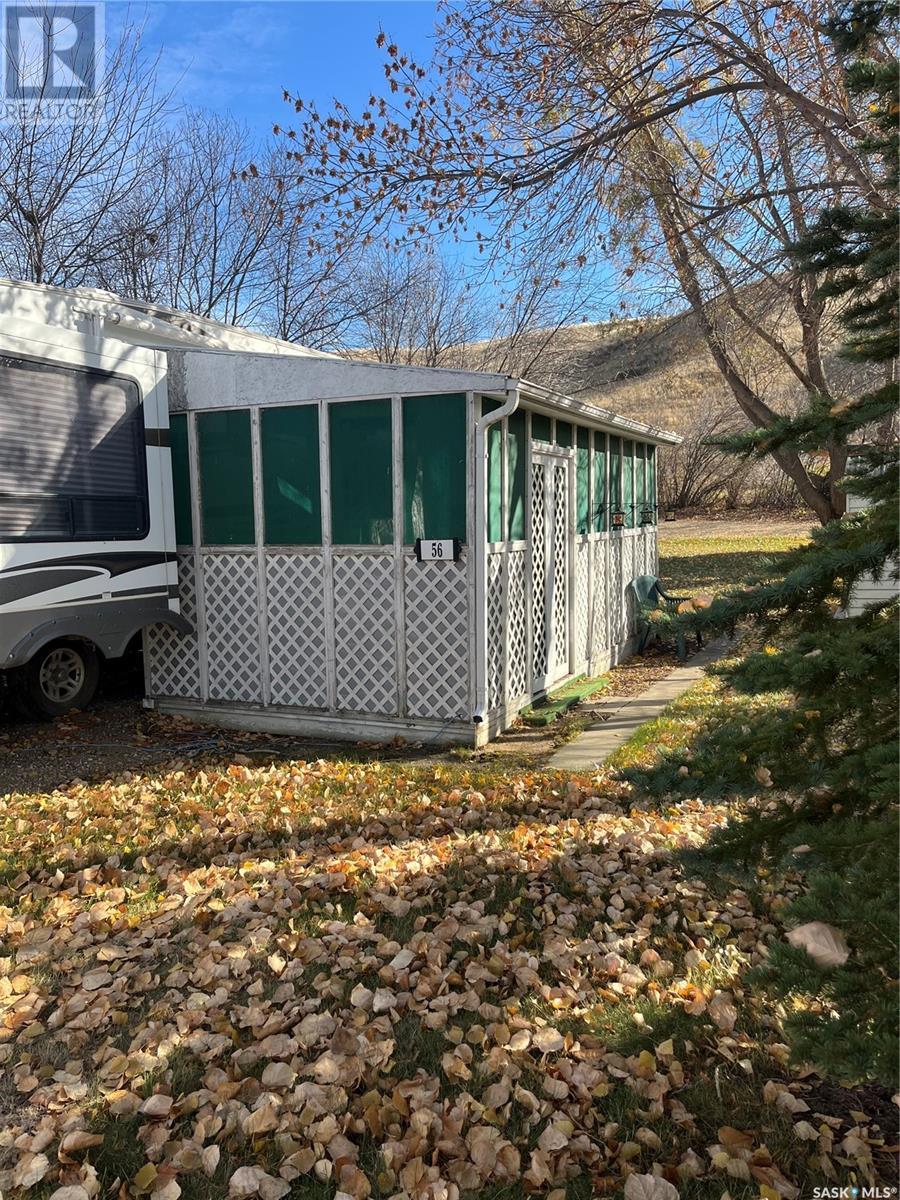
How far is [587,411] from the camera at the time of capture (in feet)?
27.5

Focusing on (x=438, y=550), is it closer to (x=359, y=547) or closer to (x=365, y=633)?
(x=359, y=547)

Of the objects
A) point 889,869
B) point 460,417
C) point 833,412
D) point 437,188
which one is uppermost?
point 437,188

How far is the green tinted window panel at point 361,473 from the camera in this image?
6.95 m

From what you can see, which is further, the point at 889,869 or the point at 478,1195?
the point at 478,1195

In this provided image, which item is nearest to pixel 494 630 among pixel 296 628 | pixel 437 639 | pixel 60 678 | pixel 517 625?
pixel 437 639

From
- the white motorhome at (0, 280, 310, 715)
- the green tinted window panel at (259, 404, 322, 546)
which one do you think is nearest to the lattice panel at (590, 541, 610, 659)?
the green tinted window panel at (259, 404, 322, 546)

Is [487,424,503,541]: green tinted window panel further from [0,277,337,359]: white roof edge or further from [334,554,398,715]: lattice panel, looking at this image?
[0,277,337,359]: white roof edge

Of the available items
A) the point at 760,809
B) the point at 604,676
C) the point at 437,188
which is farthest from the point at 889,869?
the point at 604,676

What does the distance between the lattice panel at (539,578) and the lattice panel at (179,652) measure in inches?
119

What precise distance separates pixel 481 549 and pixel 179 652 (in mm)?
3080

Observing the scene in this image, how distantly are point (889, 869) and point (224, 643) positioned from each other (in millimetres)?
6504

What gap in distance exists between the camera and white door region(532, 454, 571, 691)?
8039 millimetres

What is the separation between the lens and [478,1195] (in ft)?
7.61

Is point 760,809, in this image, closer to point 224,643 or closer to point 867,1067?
point 867,1067
